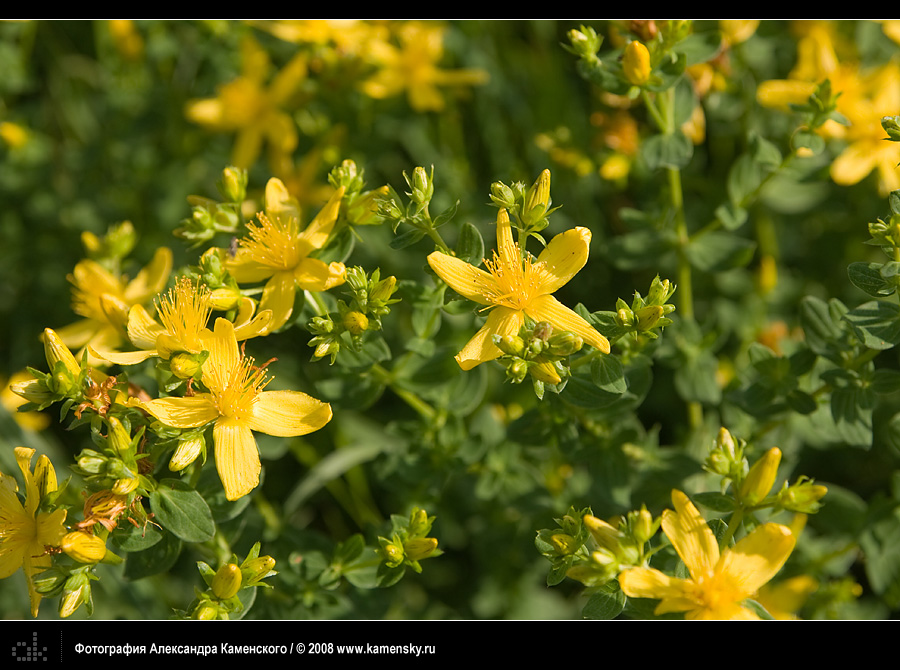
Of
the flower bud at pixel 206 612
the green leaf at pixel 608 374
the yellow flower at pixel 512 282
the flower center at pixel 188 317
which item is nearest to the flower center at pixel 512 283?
the yellow flower at pixel 512 282

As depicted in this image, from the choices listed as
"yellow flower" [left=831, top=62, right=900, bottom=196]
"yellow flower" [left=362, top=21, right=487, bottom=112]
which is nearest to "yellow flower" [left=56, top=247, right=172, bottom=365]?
"yellow flower" [left=362, top=21, right=487, bottom=112]

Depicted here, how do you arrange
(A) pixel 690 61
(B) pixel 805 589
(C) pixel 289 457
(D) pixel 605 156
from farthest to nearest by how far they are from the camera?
(C) pixel 289 457 → (D) pixel 605 156 → (B) pixel 805 589 → (A) pixel 690 61

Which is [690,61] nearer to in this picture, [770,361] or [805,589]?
[770,361]

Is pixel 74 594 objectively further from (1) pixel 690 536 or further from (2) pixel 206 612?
(1) pixel 690 536

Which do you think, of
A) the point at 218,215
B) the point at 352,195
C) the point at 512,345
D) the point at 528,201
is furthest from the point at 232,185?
the point at 512,345

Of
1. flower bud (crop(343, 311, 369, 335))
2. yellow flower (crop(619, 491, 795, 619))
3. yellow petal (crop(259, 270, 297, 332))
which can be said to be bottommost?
yellow flower (crop(619, 491, 795, 619))

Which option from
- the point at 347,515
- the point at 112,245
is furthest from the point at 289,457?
the point at 112,245

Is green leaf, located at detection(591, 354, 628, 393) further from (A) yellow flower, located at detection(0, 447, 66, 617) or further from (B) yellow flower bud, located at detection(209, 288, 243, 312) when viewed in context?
(A) yellow flower, located at detection(0, 447, 66, 617)

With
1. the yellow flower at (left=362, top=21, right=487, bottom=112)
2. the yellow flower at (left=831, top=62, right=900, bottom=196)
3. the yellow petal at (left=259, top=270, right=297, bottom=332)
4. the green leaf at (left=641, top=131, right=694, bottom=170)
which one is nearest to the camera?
the yellow petal at (left=259, top=270, right=297, bottom=332)
